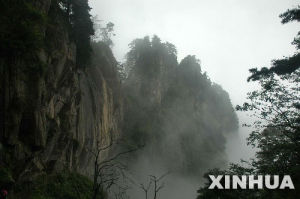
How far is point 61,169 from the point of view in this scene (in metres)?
28.5

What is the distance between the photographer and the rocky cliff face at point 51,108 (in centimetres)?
1977

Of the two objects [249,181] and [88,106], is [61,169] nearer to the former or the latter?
[88,106]

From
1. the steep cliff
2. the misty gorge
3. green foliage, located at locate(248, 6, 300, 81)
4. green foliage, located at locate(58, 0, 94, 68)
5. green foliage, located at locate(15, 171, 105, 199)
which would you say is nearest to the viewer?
green foliage, located at locate(248, 6, 300, 81)

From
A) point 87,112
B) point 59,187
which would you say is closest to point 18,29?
point 59,187

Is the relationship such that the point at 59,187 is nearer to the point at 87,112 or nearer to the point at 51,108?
the point at 51,108

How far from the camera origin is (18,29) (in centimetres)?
1881

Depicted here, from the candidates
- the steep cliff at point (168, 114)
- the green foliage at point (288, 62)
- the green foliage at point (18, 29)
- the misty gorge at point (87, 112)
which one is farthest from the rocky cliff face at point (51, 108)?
the steep cliff at point (168, 114)

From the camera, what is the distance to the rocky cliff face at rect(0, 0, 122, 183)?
1977cm

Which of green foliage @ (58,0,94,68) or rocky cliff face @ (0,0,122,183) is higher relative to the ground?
green foliage @ (58,0,94,68)

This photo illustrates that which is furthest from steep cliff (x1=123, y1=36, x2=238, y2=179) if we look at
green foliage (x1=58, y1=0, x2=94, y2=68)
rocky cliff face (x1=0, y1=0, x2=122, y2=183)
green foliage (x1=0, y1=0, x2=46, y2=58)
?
green foliage (x1=0, y1=0, x2=46, y2=58)

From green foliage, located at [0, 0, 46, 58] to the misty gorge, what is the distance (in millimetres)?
65

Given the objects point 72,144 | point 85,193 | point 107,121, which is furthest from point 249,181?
point 107,121

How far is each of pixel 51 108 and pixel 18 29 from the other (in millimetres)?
8607

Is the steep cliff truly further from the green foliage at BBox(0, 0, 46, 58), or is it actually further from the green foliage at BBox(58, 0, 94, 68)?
the green foliage at BBox(0, 0, 46, 58)
